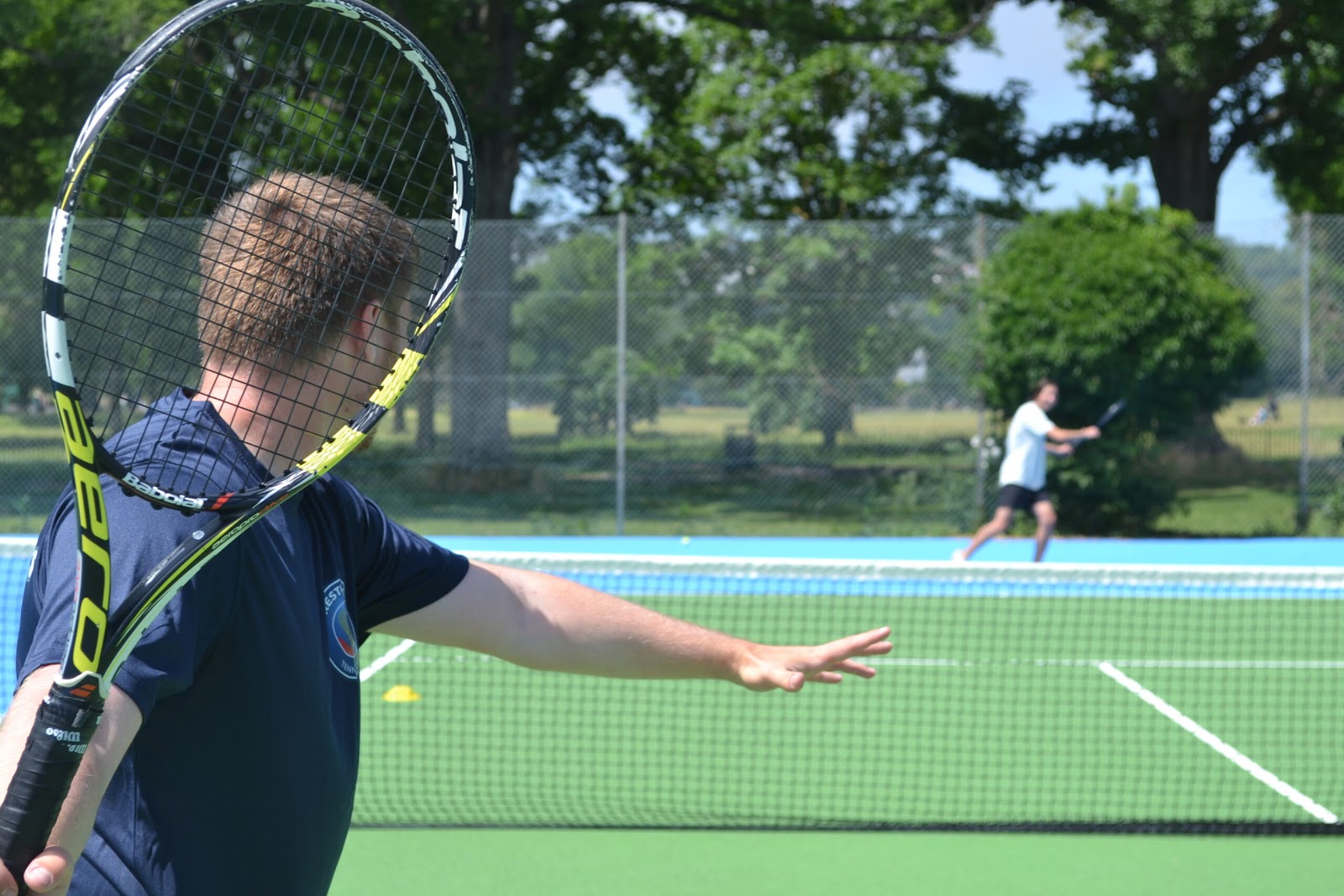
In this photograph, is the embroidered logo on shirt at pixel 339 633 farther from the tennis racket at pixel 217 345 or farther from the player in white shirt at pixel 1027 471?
the player in white shirt at pixel 1027 471

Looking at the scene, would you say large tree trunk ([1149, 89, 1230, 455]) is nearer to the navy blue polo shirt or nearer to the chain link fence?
the chain link fence

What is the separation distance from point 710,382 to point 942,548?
245 centimetres

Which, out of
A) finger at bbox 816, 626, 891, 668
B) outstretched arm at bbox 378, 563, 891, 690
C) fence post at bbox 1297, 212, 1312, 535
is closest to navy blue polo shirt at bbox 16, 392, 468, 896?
outstretched arm at bbox 378, 563, 891, 690

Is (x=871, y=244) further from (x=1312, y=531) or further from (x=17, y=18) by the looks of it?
(x=17, y=18)

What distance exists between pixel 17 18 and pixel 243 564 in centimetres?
1444

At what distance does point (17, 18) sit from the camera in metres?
13.9

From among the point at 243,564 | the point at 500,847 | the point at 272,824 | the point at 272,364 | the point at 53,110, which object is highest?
the point at 53,110

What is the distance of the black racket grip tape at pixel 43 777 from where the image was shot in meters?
1.31

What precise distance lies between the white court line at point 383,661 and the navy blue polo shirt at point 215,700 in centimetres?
485

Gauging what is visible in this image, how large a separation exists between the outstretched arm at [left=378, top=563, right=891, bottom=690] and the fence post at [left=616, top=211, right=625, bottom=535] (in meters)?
9.72

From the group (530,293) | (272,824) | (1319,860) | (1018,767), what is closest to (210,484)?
(272,824)

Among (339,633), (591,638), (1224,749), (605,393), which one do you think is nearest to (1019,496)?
(605,393)

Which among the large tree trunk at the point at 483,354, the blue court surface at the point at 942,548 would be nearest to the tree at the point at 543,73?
the large tree trunk at the point at 483,354

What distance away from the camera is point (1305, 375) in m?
12.3
